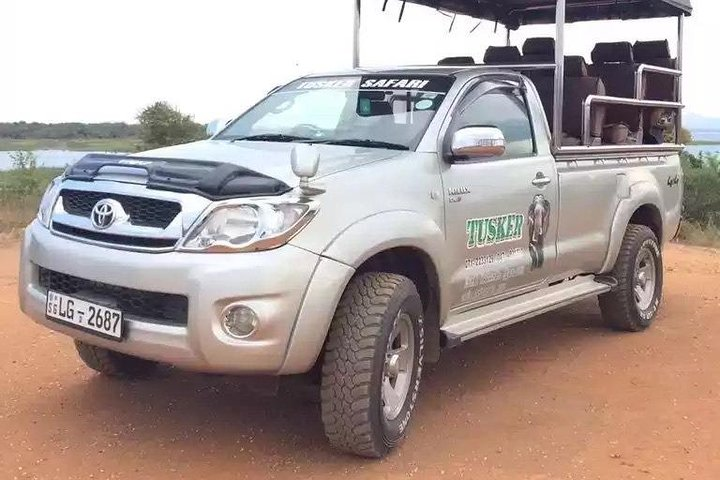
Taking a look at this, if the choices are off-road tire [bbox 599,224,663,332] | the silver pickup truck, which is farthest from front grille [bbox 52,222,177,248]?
off-road tire [bbox 599,224,663,332]

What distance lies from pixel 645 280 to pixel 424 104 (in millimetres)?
3121

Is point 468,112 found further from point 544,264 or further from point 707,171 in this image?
point 707,171

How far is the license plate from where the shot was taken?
3.82m

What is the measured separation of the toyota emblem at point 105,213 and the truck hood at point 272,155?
44cm

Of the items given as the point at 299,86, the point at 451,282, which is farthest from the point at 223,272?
the point at 299,86

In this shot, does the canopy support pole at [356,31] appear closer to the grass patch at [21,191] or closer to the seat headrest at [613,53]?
the seat headrest at [613,53]

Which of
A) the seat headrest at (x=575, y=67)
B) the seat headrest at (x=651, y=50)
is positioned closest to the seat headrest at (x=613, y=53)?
the seat headrest at (x=651, y=50)

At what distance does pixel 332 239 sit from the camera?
3795 millimetres

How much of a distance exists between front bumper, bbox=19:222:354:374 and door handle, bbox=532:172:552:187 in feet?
6.48

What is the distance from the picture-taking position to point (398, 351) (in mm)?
4246

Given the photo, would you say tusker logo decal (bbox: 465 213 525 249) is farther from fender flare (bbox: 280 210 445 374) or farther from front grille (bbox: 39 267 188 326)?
front grille (bbox: 39 267 188 326)

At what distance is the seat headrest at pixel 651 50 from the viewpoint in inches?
321

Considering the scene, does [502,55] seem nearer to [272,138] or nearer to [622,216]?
[622,216]

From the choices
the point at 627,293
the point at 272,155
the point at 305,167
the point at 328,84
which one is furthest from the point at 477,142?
the point at 627,293
